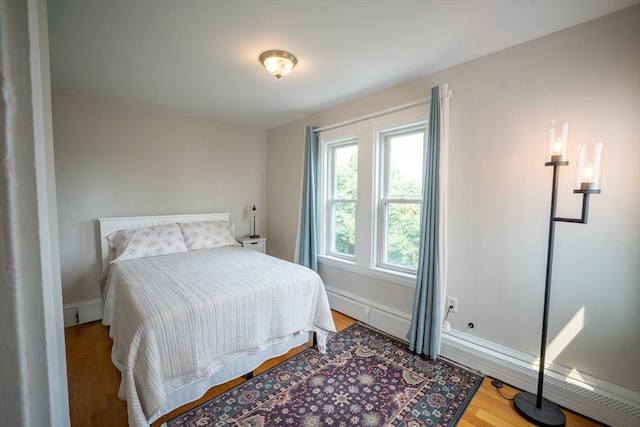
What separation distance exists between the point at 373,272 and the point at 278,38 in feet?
7.39

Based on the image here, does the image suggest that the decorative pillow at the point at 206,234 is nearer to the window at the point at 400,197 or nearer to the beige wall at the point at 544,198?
the window at the point at 400,197

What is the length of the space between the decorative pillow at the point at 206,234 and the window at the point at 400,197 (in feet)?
6.35

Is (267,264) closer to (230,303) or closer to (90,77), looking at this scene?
(230,303)

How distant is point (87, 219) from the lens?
2.85 metres

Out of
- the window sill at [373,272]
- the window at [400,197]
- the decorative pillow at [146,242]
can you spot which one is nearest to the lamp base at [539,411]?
the window sill at [373,272]

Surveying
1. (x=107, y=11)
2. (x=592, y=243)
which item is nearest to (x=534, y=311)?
(x=592, y=243)

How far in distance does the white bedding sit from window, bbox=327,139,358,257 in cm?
104

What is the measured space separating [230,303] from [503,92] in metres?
2.44

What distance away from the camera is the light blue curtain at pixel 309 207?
327 cm

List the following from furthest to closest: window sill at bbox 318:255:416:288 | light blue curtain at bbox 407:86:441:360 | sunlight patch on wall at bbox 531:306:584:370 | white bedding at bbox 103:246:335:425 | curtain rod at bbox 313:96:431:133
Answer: window sill at bbox 318:255:416:288 < curtain rod at bbox 313:96:431:133 < light blue curtain at bbox 407:86:441:360 < sunlight patch on wall at bbox 531:306:584:370 < white bedding at bbox 103:246:335:425

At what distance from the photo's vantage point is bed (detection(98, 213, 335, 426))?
144 cm

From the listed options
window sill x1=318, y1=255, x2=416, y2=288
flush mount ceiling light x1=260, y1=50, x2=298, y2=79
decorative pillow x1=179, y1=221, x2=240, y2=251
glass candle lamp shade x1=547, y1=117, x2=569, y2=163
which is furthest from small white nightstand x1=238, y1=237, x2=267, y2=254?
glass candle lamp shade x1=547, y1=117, x2=569, y2=163

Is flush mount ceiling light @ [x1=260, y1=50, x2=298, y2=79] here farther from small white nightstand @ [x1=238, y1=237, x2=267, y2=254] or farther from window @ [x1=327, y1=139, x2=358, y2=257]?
small white nightstand @ [x1=238, y1=237, x2=267, y2=254]

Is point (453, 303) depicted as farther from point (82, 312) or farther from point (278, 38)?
point (82, 312)
